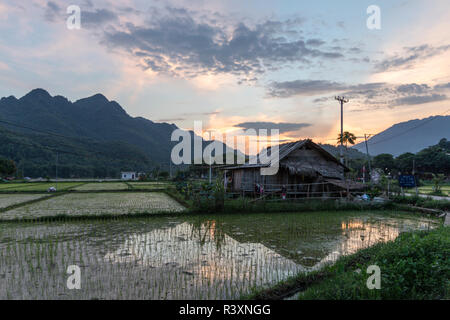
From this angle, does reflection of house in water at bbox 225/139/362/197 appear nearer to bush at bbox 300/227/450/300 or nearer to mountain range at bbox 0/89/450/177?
bush at bbox 300/227/450/300

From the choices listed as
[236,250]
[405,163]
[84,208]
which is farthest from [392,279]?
[405,163]

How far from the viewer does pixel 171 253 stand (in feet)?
20.2

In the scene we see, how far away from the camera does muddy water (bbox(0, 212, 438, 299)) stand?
4305mm

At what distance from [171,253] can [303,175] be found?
34.1ft

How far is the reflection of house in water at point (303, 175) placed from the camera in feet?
49.3

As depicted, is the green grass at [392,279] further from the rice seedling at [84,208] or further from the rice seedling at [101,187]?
the rice seedling at [101,187]

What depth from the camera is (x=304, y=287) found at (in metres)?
4.47

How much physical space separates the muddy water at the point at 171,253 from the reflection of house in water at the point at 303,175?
4642 millimetres

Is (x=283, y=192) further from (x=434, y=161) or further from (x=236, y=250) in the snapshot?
(x=434, y=161)

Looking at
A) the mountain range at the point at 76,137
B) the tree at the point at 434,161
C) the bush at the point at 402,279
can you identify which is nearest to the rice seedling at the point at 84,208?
the bush at the point at 402,279

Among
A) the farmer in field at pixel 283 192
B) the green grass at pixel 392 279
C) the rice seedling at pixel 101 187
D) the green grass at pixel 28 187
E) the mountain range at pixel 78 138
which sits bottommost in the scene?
the rice seedling at pixel 101 187
